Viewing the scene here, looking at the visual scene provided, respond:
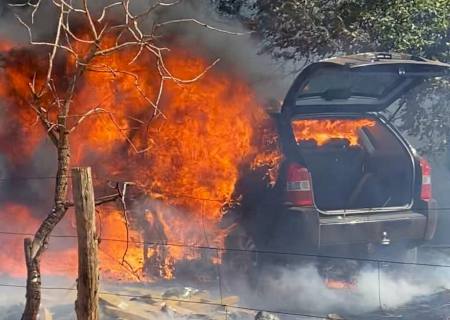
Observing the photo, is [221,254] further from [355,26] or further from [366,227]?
[355,26]

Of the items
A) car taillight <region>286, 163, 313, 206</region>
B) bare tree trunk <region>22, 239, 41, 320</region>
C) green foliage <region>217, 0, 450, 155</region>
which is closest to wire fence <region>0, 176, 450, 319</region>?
car taillight <region>286, 163, 313, 206</region>

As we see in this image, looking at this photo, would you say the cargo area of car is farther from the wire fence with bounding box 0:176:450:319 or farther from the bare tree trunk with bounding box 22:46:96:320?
the bare tree trunk with bounding box 22:46:96:320

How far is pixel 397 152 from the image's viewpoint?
696 centimetres

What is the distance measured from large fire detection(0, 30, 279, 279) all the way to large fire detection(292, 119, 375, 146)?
1.48ft

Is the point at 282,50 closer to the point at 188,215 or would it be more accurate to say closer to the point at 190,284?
the point at 188,215

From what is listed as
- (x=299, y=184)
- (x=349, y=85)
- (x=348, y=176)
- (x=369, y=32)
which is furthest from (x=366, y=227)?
(x=369, y=32)

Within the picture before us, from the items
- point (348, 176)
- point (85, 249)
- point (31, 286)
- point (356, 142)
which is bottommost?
point (31, 286)

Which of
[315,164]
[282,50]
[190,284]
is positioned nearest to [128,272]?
[190,284]

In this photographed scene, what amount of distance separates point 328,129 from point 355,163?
51cm

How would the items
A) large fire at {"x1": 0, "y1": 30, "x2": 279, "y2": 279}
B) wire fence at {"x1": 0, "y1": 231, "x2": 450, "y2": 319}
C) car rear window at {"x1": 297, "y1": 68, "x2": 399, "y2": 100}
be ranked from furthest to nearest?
large fire at {"x1": 0, "y1": 30, "x2": 279, "y2": 279}, car rear window at {"x1": 297, "y1": 68, "x2": 399, "y2": 100}, wire fence at {"x1": 0, "y1": 231, "x2": 450, "y2": 319}

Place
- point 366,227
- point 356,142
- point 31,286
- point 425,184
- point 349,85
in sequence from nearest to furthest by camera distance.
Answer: point 31,286 < point 366,227 < point 425,184 < point 356,142 < point 349,85

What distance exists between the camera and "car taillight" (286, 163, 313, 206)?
632cm

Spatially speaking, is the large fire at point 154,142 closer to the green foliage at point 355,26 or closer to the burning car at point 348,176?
the burning car at point 348,176

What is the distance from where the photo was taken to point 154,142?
7602 mm
